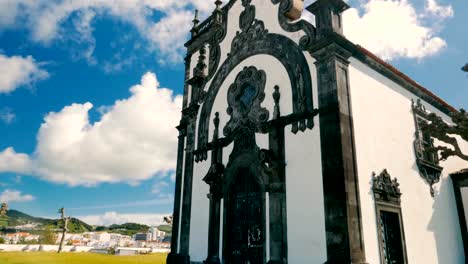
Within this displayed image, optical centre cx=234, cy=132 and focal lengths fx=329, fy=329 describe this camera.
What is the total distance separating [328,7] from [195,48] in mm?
6964

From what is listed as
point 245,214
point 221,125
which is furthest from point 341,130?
point 221,125

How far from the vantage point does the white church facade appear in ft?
24.6

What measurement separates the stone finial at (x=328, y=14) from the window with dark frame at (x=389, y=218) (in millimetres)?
3888

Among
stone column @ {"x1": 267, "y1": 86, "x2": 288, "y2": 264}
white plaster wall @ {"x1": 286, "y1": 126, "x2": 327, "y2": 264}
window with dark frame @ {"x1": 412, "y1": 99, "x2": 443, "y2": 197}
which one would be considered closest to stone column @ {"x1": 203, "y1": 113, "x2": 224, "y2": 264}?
stone column @ {"x1": 267, "y1": 86, "x2": 288, "y2": 264}

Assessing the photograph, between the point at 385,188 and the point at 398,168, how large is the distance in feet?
4.68

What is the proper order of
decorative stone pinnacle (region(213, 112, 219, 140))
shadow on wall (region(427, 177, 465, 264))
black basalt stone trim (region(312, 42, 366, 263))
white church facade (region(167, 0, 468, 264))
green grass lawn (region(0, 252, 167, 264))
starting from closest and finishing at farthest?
black basalt stone trim (region(312, 42, 366, 263))
white church facade (region(167, 0, 468, 264))
shadow on wall (region(427, 177, 465, 264))
decorative stone pinnacle (region(213, 112, 219, 140))
green grass lawn (region(0, 252, 167, 264))

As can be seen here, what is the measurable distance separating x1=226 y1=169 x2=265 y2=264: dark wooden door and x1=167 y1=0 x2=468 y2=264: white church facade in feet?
0.14

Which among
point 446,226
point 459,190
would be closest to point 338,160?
point 446,226

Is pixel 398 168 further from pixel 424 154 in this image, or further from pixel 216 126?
pixel 216 126

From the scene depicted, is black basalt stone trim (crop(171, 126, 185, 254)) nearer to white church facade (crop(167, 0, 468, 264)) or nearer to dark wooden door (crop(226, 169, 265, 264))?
white church facade (crop(167, 0, 468, 264))

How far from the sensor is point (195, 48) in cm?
1432

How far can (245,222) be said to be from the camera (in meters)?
9.41

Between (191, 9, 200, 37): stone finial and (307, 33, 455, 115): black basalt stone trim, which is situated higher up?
(191, 9, 200, 37): stone finial

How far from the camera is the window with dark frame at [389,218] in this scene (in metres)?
7.74
